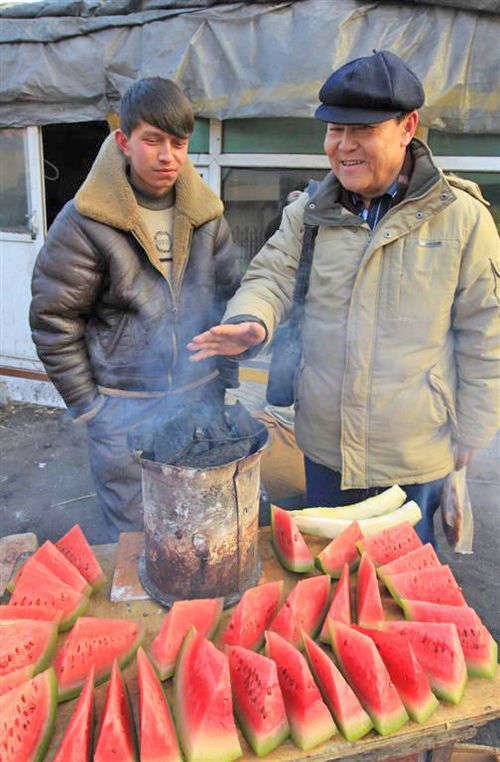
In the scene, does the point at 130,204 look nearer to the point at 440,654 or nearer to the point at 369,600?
the point at 369,600

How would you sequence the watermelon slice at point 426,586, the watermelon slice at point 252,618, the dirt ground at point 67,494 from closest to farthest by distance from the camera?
the watermelon slice at point 252,618 < the watermelon slice at point 426,586 < the dirt ground at point 67,494

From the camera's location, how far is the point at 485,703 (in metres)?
1.72

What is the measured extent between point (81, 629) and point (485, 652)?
1.28 meters

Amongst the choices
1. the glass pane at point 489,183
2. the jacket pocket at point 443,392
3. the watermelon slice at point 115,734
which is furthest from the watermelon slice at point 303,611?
the glass pane at point 489,183

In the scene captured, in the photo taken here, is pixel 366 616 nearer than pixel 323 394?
Yes

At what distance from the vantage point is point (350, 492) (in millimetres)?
2768

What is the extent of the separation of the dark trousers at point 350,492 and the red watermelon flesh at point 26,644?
4.57 feet

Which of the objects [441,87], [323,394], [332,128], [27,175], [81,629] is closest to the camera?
[81,629]

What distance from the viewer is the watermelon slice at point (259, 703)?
157cm

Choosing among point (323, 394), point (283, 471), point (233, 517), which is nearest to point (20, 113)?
point (283, 471)

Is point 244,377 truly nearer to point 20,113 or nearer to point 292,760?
point 20,113

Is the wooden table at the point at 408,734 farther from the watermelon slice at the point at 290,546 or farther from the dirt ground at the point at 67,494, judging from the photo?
the dirt ground at the point at 67,494

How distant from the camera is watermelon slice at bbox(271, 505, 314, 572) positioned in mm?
2246

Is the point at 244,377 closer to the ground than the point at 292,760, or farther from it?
closer to the ground
